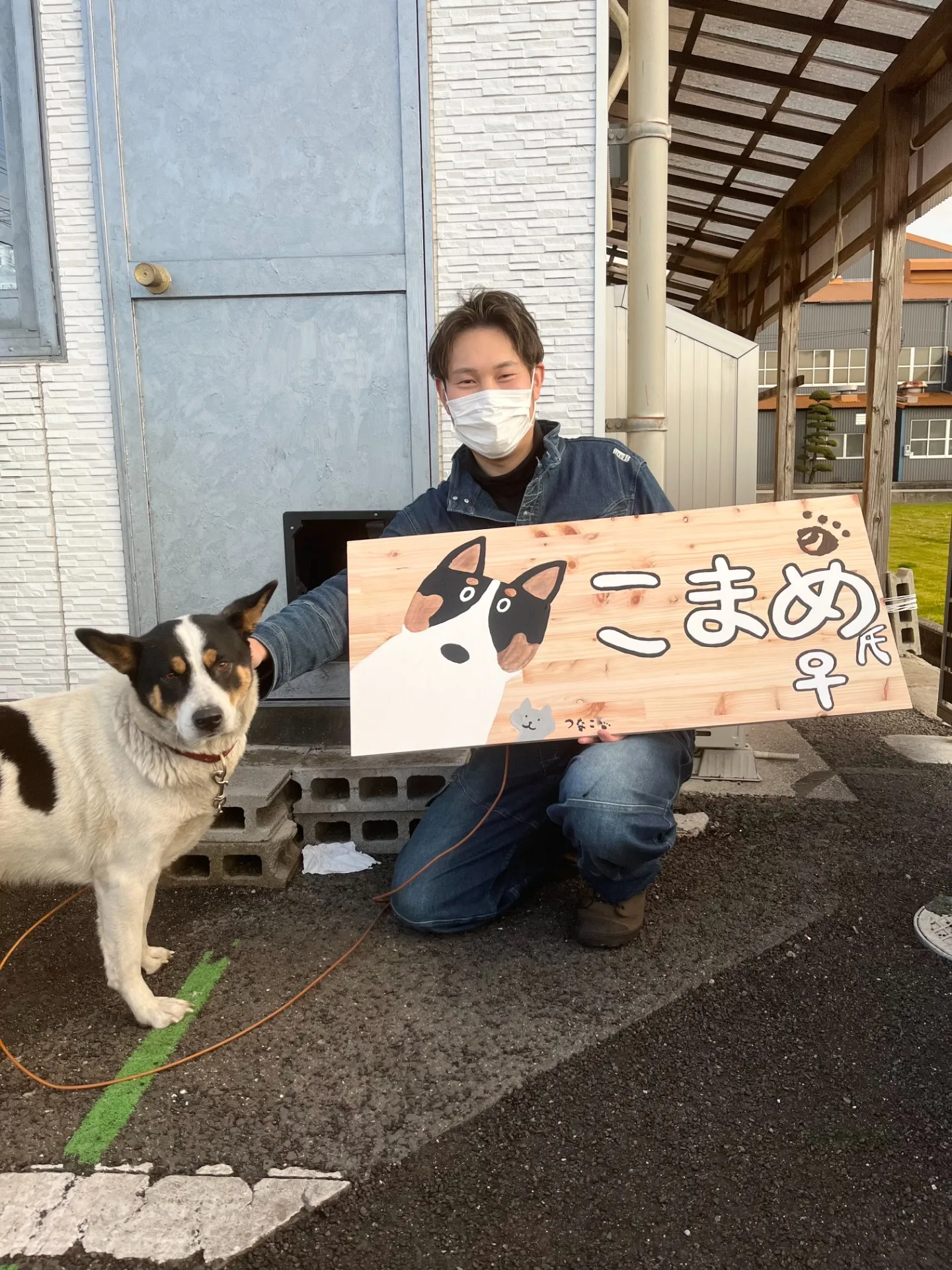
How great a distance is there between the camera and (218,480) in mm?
4262

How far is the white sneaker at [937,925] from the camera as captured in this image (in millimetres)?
2707

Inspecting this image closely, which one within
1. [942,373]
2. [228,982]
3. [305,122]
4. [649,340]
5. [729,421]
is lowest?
[228,982]

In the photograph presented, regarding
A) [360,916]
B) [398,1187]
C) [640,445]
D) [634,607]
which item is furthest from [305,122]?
[398,1187]

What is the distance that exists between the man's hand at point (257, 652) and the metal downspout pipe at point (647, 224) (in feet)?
7.55

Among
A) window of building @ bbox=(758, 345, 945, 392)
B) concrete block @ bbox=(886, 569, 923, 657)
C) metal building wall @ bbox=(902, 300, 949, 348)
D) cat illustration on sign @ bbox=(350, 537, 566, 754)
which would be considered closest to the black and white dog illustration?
cat illustration on sign @ bbox=(350, 537, 566, 754)

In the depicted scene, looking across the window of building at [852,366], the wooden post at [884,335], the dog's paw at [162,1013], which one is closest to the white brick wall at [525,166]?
the dog's paw at [162,1013]

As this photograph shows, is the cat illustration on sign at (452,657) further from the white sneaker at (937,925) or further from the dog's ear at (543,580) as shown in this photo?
the white sneaker at (937,925)

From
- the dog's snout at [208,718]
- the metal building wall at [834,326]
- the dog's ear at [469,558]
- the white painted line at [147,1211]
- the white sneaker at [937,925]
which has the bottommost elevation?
the white painted line at [147,1211]

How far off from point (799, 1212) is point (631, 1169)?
0.34 metres

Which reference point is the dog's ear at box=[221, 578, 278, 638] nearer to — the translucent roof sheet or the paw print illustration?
the paw print illustration

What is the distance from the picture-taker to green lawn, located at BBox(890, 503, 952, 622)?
29.8 ft

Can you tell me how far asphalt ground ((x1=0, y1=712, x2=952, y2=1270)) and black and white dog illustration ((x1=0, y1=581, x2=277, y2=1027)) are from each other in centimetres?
41

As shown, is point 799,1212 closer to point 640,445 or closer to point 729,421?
point 640,445

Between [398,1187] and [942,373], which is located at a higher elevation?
[942,373]
